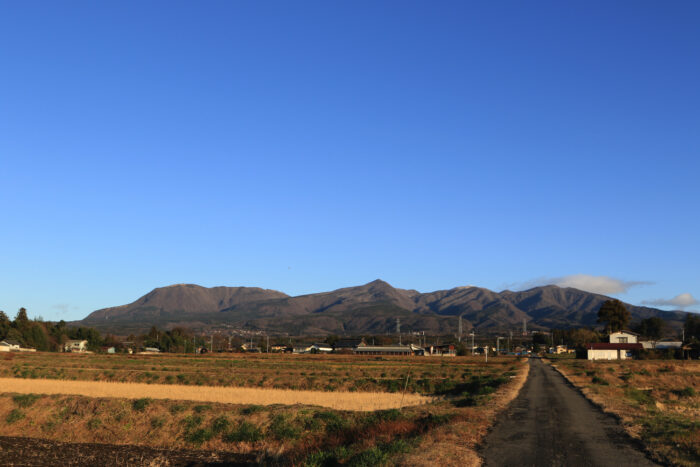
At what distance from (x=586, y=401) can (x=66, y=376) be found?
5343cm

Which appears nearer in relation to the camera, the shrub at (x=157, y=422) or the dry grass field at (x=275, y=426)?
the dry grass field at (x=275, y=426)

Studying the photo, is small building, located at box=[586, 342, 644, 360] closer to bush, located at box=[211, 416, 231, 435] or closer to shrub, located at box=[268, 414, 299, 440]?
shrub, located at box=[268, 414, 299, 440]

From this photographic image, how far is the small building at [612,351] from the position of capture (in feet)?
430

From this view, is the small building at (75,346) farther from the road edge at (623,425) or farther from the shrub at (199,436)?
the road edge at (623,425)

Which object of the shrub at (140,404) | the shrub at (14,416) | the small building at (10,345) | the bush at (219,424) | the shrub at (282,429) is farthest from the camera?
the small building at (10,345)

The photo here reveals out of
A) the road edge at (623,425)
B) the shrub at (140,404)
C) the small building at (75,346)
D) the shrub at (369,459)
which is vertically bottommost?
the small building at (75,346)

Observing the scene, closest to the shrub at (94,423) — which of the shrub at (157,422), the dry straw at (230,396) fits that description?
the shrub at (157,422)

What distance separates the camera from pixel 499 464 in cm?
1716

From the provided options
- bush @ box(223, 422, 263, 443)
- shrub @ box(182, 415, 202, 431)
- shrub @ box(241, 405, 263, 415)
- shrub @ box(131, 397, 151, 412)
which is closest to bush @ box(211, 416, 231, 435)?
bush @ box(223, 422, 263, 443)

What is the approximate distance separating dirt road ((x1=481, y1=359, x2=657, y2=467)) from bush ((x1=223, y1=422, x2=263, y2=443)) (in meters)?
11.7

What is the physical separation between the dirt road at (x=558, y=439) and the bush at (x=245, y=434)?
1168 cm

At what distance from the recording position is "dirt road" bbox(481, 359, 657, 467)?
17.7m

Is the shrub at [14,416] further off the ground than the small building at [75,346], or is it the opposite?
the shrub at [14,416]

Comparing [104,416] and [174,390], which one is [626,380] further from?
[104,416]
